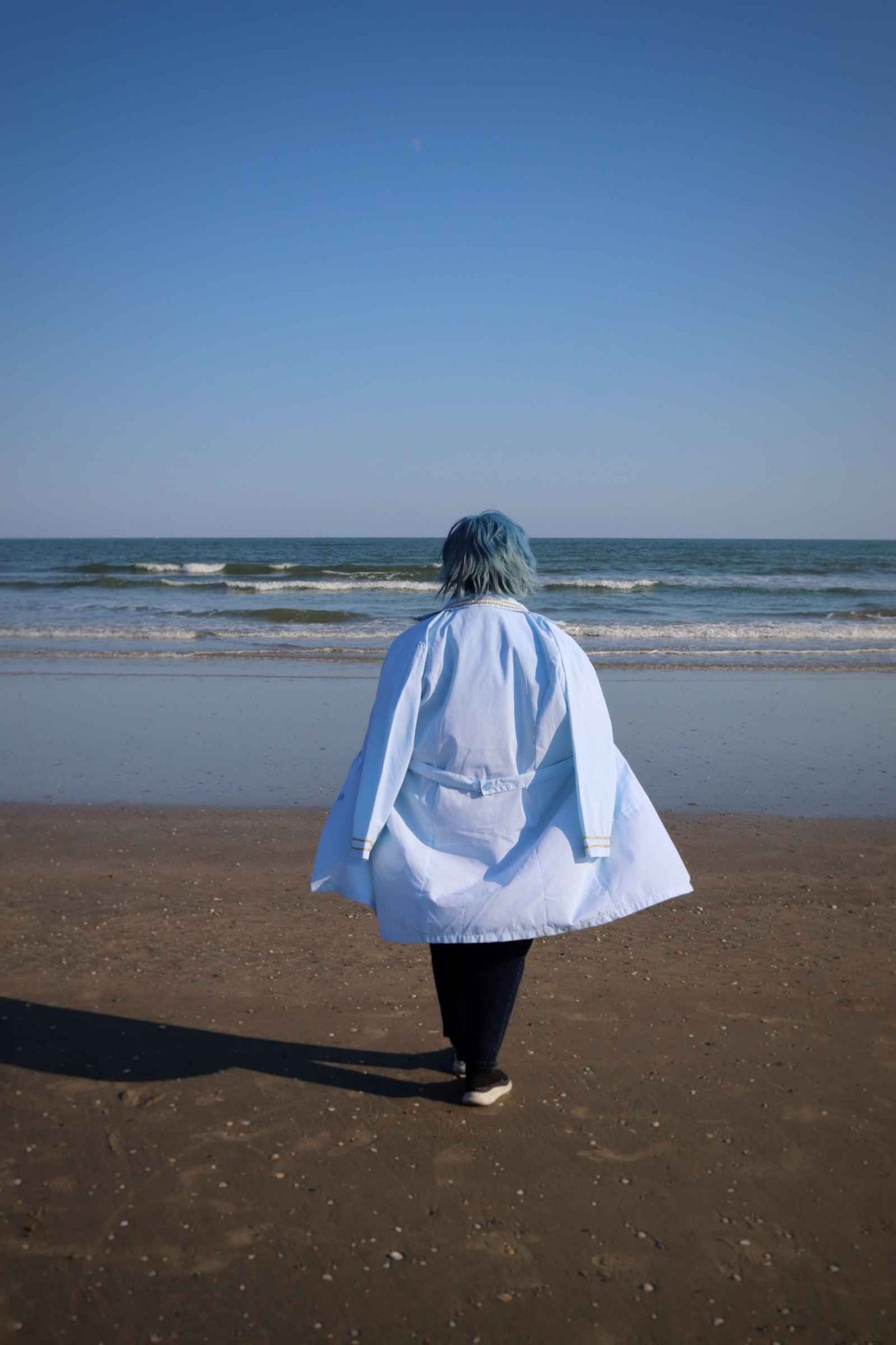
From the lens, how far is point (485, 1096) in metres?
2.71

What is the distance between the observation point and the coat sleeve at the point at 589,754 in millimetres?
2463

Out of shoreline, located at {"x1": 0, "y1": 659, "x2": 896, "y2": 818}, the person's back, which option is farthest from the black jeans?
shoreline, located at {"x1": 0, "y1": 659, "x2": 896, "y2": 818}

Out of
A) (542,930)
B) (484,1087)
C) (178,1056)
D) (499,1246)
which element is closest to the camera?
(499,1246)

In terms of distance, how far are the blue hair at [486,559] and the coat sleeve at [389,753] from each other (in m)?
0.23

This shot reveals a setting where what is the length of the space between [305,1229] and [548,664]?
1376 millimetres

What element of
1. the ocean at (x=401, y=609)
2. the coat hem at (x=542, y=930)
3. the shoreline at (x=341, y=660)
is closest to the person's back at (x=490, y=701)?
the coat hem at (x=542, y=930)

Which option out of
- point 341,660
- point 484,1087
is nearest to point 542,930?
point 484,1087

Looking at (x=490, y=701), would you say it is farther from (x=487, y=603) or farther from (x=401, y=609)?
(x=401, y=609)

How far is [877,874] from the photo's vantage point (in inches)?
185

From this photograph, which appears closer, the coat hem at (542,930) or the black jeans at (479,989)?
the coat hem at (542,930)

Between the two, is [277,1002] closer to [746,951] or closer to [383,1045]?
[383,1045]

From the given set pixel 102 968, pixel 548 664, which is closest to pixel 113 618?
pixel 102 968

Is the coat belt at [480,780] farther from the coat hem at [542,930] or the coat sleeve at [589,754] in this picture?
the coat hem at [542,930]

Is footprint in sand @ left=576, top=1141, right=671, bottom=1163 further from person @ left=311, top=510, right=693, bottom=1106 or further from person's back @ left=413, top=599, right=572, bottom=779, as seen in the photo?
person's back @ left=413, top=599, right=572, bottom=779
